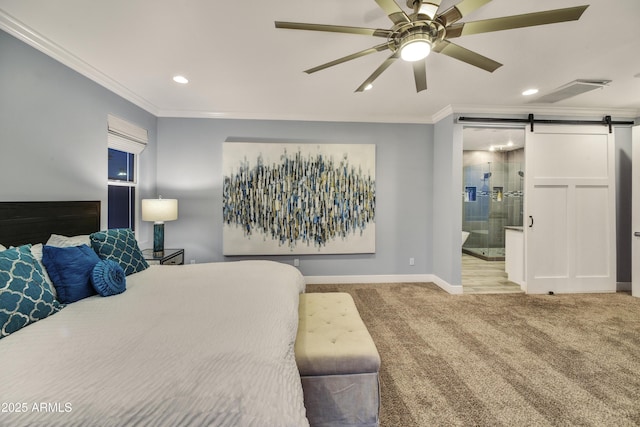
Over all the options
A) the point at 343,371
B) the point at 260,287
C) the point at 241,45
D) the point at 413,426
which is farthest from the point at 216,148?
the point at 413,426

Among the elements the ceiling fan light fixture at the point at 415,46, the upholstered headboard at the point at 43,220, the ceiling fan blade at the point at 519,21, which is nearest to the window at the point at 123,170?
the upholstered headboard at the point at 43,220

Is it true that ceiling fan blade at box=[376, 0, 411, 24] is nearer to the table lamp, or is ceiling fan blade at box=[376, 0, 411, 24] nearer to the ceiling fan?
the ceiling fan

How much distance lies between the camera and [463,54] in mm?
1675

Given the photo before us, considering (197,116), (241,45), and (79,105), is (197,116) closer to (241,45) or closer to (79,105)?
(79,105)

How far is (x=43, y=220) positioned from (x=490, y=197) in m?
7.30

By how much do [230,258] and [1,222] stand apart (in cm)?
233

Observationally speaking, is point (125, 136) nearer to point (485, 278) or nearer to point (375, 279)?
point (375, 279)

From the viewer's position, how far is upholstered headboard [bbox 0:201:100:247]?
1.86 m

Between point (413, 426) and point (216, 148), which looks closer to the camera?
point (413, 426)

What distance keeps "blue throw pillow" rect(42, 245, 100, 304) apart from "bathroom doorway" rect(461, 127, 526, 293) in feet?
18.6

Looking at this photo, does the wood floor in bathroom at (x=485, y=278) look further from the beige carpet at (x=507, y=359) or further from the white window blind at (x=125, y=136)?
the white window blind at (x=125, y=136)

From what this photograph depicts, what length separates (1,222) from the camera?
182 cm

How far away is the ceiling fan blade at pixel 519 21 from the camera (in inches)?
48.8

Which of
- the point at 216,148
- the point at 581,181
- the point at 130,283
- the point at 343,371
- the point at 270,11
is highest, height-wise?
the point at 270,11
